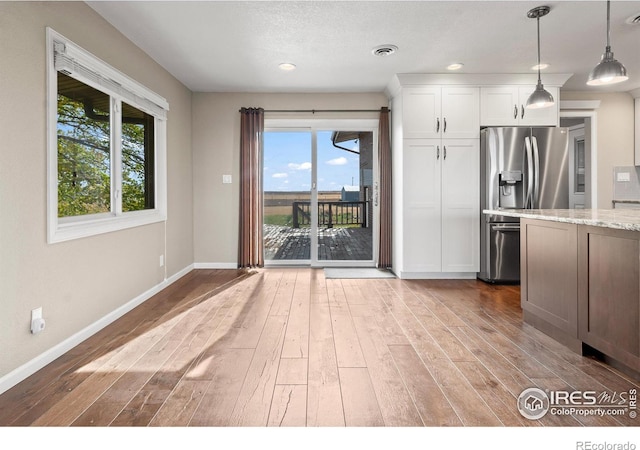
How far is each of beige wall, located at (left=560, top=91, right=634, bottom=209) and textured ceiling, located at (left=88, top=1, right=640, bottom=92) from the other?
2.35 ft

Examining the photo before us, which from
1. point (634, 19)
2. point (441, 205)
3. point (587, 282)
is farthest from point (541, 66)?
point (587, 282)

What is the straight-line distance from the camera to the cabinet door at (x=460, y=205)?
15.3ft

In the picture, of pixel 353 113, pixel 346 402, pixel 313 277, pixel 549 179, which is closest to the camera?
pixel 346 402

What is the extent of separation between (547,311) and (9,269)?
3.40m

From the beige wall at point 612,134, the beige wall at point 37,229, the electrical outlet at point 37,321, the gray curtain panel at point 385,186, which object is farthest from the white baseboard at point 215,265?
the beige wall at point 612,134

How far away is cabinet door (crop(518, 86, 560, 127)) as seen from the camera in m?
4.61

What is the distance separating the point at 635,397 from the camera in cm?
186

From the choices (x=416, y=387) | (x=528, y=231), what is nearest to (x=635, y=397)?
(x=416, y=387)

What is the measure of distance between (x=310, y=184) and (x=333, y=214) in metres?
0.60

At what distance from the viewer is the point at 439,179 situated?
15.4 feet

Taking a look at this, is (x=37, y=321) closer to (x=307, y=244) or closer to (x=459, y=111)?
(x=307, y=244)

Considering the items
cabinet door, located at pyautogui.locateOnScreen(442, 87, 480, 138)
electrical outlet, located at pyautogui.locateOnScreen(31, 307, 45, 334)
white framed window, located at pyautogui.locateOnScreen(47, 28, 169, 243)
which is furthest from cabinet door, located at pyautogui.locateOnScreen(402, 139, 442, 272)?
electrical outlet, located at pyautogui.locateOnScreen(31, 307, 45, 334)
